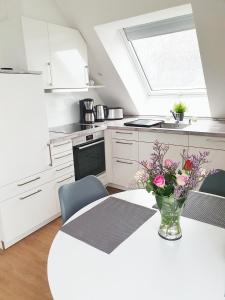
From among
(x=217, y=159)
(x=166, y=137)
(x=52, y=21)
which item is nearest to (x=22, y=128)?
(x=52, y=21)

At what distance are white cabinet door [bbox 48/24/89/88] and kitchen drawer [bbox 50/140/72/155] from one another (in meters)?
0.66

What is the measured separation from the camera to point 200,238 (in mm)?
1164

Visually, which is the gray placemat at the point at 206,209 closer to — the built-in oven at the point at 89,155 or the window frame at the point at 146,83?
the built-in oven at the point at 89,155

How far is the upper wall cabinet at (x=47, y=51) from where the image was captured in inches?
97.9

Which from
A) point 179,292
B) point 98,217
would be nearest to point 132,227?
point 98,217

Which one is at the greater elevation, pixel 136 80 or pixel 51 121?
pixel 136 80

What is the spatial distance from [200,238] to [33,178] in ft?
5.68

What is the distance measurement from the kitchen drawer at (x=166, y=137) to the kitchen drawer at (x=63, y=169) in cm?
90

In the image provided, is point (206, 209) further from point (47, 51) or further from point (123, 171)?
point (47, 51)

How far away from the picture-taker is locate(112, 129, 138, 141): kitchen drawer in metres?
3.08

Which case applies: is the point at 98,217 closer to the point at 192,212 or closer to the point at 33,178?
the point at 192,212

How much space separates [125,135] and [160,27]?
52.4 inches

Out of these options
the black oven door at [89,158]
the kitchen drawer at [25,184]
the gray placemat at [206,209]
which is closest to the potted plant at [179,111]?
the black oven door at [89,158]

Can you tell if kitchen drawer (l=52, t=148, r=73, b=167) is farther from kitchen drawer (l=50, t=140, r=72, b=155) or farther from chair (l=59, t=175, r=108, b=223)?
chair (l=59, t=175, r=108, b=223)
